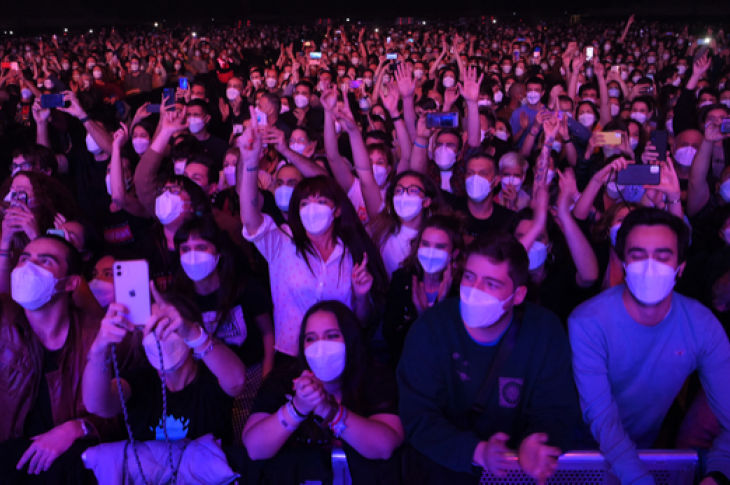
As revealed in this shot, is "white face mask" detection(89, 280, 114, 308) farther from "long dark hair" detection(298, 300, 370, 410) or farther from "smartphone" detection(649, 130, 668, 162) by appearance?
"smartphone" detection(649, 130, 668, 162)

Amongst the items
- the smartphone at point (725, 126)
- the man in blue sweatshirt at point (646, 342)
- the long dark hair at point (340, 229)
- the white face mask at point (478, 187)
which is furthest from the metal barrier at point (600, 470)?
the smartphone at point (725, 126)

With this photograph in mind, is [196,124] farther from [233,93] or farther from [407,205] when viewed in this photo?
[407,205]

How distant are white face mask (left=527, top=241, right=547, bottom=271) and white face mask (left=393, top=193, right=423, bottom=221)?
28.4 inches

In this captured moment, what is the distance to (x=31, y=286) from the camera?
2.38 metres

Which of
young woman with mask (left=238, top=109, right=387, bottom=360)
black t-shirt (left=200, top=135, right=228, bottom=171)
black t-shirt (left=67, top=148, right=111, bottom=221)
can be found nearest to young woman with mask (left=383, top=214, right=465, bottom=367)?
young woman with mask (left=238, top=109, right=387, bottom=360)

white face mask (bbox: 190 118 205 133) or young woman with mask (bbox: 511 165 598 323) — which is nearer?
young woman with mask (bbox: 511 165 598 323)

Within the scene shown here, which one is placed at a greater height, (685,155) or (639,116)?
(639,116)

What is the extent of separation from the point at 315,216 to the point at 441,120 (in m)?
1.88

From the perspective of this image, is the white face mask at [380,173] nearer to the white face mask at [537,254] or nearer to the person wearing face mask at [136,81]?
the white face mask at [537,254]

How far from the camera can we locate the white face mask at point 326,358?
88.4 inches

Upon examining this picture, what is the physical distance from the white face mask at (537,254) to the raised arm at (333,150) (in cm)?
155

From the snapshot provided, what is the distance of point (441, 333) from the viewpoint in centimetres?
→ 212

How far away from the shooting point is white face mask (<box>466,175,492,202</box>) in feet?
A: 12.0

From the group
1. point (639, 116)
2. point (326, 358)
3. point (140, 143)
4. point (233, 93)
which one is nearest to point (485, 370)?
point (326, 358)
